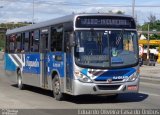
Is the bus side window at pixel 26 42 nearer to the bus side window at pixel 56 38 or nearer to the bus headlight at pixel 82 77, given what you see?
the bus side window at pixel 56 38

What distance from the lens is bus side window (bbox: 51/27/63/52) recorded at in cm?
1557

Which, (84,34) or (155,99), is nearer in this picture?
(84,34)

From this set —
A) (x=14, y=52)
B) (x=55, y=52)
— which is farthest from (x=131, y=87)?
(x=14, y=52)

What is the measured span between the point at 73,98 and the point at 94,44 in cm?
294

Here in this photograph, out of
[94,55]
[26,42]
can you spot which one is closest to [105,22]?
[94,55]

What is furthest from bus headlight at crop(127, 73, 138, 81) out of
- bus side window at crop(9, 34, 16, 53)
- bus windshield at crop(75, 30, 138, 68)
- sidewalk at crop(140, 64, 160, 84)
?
sidewalk at crop(140, 64, 160, 84)

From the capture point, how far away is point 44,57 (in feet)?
56.9

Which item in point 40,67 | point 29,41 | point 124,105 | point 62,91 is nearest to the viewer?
point 124,105

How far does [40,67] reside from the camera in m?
17.9

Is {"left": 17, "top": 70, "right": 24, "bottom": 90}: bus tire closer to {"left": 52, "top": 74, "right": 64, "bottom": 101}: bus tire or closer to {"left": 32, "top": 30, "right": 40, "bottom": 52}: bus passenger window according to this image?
{"left": 32, "top": 30, "right": 40, "bottom": 52}: bus passenger window

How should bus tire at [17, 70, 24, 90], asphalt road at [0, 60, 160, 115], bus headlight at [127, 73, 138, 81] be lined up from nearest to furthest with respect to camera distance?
asphalt road at [0, 60, 160, 115]
bus headlight at [127, 73, 138, 81]
bus tire at [17, 70, 24, 90]

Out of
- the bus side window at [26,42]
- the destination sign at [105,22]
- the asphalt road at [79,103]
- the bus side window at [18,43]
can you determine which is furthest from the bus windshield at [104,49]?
the bus side window at [18,43]

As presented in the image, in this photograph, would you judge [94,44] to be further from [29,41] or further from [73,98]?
[29,41]

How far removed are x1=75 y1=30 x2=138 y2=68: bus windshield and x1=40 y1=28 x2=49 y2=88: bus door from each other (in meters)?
2.83
